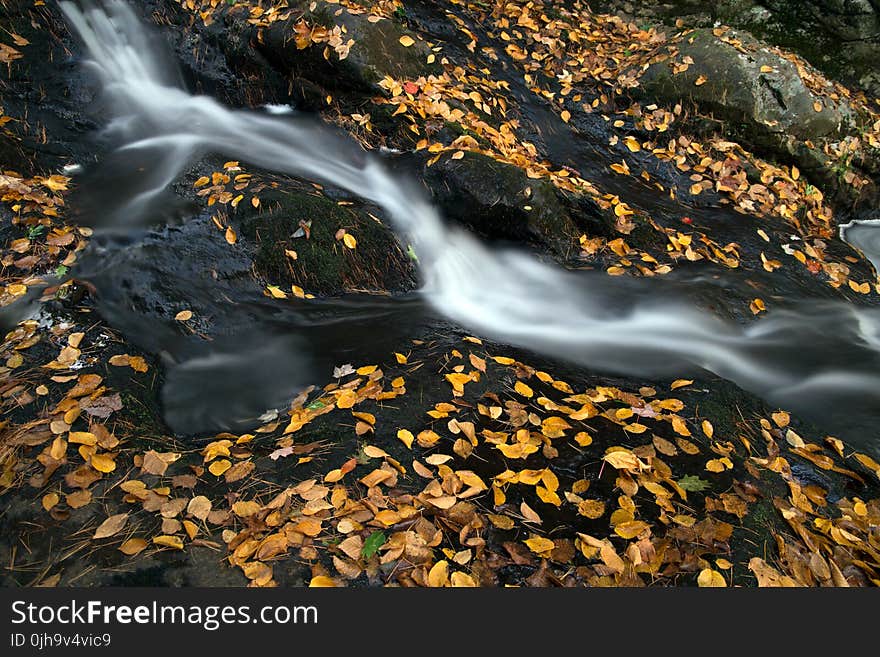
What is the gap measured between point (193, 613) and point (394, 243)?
3.46 metres

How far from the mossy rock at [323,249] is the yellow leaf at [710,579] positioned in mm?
3195

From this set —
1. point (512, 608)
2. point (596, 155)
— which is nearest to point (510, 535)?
point (512, 608)

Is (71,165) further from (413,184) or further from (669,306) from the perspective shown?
(669,306)

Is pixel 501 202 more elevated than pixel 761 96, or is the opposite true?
pixel 761 96

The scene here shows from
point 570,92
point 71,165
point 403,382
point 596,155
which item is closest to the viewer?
point 403,382

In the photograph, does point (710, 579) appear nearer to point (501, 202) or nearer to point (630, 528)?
point (630, 528)

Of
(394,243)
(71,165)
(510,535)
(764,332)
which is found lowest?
(764,332)

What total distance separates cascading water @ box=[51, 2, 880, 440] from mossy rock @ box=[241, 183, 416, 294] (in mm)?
355

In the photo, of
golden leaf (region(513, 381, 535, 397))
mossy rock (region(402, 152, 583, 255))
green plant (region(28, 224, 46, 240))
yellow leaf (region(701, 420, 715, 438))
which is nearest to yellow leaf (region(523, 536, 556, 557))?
golden leaf (region(513, 381, 535, 397))

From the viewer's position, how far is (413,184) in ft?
18.6

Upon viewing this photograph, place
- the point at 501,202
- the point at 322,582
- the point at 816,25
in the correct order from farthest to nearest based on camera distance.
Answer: the point at 816,25 < the point at 501,202 < the point at 322,582

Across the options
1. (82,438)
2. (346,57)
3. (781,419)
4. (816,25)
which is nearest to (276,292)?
(82,438)

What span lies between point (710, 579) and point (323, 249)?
3.59 metres

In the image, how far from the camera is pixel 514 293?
5223 mm
